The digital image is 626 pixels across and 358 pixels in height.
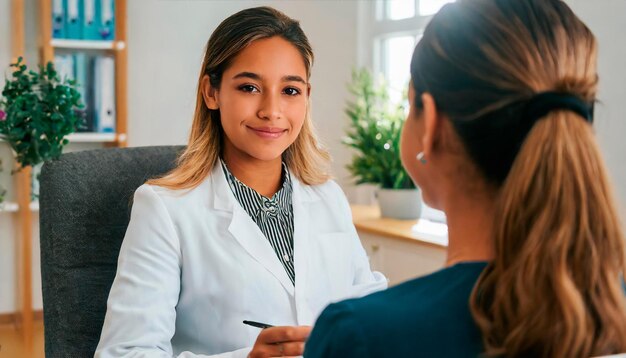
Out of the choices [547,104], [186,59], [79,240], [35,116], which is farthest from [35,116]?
[547,104]

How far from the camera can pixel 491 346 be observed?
709 millimetres

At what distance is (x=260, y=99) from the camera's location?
1.53m

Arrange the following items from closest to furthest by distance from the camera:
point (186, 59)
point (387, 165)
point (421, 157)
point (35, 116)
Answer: point (421, 157)
point (35, 116)
point (387, 165)
point (186, 59)

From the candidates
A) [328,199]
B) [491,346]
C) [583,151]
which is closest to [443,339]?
[491,346]

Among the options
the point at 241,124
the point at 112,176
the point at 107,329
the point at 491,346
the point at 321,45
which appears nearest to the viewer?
the point at 491,346

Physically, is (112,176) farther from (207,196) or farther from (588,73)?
(588,73)

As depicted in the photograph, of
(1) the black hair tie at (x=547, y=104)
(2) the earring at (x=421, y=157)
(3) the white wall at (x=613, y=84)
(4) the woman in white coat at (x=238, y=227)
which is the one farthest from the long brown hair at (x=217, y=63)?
(3) the white wall at (x=613, y=84)

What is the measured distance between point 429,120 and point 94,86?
3.48 metres

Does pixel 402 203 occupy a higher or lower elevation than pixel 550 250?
lower

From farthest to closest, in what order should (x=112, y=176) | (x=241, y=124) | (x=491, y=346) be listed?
(x=112, y=176), (x=241, y=124), (x=491, y=346)

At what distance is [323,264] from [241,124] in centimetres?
33

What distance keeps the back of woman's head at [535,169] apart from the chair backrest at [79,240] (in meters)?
1.01

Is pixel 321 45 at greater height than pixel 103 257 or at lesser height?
greater

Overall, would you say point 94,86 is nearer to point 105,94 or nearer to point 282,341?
point 105,94
